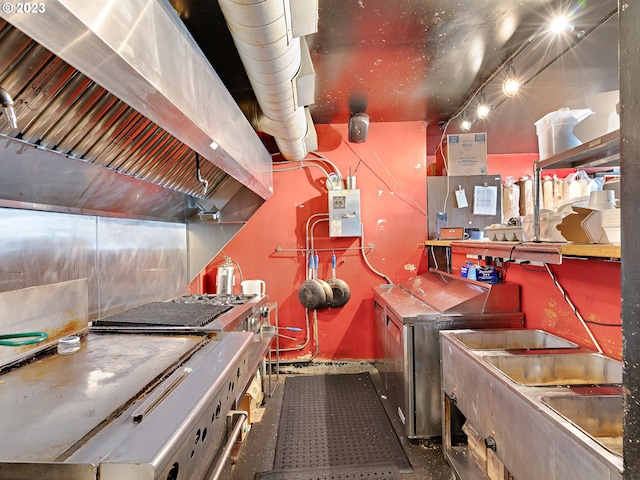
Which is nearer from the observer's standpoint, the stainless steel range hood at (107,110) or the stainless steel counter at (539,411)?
the stainless steel range hood at (107,110)

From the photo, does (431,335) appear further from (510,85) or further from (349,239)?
(510,85)

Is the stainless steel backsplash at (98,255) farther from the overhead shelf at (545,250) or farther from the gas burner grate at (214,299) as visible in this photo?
the overhead shelf at (545,250)

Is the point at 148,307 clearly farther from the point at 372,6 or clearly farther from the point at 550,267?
the point at 550,267

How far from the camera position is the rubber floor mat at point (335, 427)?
6.96 feet

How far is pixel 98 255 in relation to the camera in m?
1.91

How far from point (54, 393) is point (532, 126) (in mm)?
4337

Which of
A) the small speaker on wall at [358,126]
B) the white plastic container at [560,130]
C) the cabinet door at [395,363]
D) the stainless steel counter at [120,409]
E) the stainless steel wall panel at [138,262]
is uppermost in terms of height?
the small speaker on wall at [358,126]

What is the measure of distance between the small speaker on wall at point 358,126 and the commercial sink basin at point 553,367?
92.6 inches

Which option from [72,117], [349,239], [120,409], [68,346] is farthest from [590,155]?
[68,346]

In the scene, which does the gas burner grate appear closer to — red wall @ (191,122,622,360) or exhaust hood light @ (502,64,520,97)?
red wall @ (191,122,622,360)

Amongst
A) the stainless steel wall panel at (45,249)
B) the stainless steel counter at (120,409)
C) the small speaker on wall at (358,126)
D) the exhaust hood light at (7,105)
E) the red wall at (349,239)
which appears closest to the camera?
the stainless steel counter at (120,409)

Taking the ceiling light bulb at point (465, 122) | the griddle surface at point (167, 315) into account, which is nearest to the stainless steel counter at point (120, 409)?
the griddle surface at point (167, 315)

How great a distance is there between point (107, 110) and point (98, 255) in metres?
0.96

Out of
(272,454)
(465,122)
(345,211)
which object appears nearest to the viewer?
(272,454)
